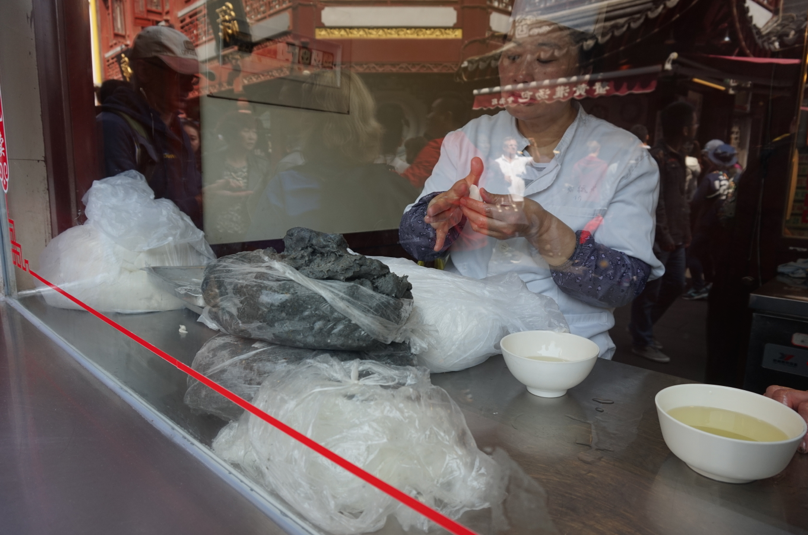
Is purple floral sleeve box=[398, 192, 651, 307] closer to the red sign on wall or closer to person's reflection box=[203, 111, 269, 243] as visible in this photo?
person's reflection box=[203, 111, 269, 243]

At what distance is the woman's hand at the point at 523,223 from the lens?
3.59 feet

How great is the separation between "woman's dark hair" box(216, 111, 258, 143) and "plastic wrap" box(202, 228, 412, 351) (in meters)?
0.66

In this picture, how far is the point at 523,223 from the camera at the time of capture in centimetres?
109

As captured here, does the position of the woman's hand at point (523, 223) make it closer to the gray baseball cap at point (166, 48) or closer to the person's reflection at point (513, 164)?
the person's reflection at point (513, 164)

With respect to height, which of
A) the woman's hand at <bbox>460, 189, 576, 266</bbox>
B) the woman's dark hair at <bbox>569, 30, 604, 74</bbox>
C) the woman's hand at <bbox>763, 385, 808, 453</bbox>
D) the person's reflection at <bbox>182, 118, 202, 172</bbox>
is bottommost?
the woman's hand at <bbox>763, 385, 808, 453</bbox>

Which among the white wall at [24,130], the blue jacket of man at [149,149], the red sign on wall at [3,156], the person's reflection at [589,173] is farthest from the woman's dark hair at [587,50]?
the red sign on wall at [3,156]

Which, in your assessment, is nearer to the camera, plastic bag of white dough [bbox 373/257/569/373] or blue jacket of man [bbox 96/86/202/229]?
plastic bag of white dough [bbox 373/257/569/373]

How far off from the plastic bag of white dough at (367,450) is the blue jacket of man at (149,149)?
3.48ft

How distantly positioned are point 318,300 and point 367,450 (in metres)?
0.28

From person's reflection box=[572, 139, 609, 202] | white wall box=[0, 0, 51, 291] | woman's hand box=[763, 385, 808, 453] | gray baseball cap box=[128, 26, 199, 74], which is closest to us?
woman's hand box=[763, 385, 808, 453]

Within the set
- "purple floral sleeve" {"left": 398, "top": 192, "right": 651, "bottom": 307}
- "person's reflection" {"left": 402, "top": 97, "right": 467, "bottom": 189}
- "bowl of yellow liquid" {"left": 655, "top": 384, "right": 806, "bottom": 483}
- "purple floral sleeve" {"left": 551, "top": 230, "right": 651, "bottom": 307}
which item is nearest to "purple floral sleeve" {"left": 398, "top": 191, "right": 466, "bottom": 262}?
"purple floral sleeve" {"left": 398, "top": 192, "right": 651, "bottom": 307}

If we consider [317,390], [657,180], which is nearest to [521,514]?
[317,390]

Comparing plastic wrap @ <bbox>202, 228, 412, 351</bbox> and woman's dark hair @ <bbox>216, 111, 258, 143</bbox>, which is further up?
woman's dark hair @ <bbox>216, 111, 258, 143</bbox>

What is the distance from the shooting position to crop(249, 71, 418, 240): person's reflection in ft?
4.09
